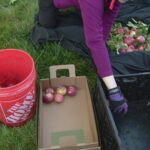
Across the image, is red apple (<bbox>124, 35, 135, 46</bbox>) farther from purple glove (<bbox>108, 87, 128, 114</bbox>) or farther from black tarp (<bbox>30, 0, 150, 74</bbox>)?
purple glove (<bbox>108, 87, 128, 114</bbox>)

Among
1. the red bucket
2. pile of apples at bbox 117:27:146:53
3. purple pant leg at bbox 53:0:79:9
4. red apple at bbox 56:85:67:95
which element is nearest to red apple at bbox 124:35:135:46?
pile of apples at bbox 117:27:146:53

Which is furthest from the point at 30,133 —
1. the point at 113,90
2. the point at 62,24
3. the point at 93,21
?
the point at 62,24

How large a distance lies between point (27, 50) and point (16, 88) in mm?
731

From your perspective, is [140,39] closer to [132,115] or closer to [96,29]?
[132,115]

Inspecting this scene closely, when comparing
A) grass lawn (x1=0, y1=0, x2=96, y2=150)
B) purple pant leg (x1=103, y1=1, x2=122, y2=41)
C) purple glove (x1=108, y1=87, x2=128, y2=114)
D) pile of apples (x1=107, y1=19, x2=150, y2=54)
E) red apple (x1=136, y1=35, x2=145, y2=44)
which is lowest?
grass lawn (x1=0, y1=0, x2=96, y2=150)

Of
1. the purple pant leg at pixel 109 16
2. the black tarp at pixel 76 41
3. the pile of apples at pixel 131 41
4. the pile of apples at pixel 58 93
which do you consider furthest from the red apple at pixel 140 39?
the pile of apples at pixel 58 93

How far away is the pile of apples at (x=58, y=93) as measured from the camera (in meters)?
2.00

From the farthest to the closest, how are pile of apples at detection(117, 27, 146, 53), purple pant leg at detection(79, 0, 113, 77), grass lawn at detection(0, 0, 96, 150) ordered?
pile of apples at detection(117, 27, 146, 53) < grass lawn at detection(0, 0, 96, 150) < purple pant leg at detection(79, 0, 113, 77)

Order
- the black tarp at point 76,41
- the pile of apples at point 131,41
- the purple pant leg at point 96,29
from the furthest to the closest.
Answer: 1. the pile of apples at point 131,41
2. the black tarp at point 76,41
3. the purple pant leg at point 96,29

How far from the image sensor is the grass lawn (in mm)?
1889

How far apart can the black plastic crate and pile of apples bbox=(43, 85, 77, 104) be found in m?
0.17

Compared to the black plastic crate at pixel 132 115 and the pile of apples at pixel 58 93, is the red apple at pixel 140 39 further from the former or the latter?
the pile of apples at pixel 58 93

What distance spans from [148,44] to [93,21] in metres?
0.92

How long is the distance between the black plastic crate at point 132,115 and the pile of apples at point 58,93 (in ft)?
0.56
